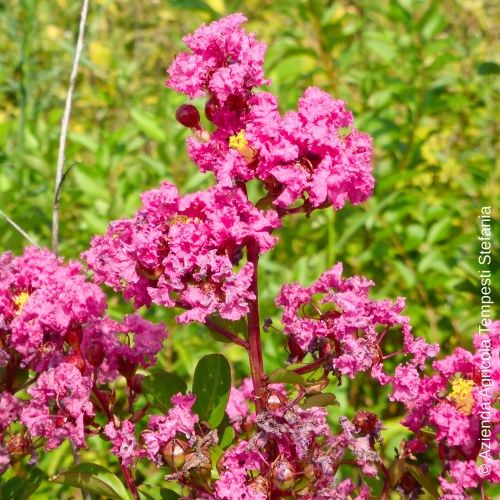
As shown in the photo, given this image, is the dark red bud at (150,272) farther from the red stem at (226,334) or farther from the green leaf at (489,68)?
the green leaf at (489,68)

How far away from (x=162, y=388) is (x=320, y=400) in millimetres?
245

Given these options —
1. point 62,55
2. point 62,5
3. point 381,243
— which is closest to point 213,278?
point 381,243

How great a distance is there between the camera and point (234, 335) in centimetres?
100

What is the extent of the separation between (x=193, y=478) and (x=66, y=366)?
222 millimetres

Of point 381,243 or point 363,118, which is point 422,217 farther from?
point 363,118

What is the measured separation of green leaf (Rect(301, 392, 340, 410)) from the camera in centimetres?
98

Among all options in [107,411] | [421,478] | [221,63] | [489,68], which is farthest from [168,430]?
[489,68]

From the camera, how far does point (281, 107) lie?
204 centimetres

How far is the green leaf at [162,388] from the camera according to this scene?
1075 millimetres

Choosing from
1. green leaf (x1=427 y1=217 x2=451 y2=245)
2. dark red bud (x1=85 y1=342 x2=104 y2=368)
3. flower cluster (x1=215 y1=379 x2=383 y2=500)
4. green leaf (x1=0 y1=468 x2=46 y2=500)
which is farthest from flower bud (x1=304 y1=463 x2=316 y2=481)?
green leaf (x1=427 y1=217 x2=451 y2=245)

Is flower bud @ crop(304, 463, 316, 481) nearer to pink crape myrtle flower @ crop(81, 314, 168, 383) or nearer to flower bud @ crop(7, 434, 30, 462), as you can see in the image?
pink crape myrtle flower @ crop(81, 314, 168, 383)

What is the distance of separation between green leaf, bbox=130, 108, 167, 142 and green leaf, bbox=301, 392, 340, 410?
4.11ft

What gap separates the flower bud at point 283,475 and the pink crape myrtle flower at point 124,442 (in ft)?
0.64

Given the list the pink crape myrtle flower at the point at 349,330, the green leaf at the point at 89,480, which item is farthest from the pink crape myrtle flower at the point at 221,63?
the green leaf at the point at 89,480
